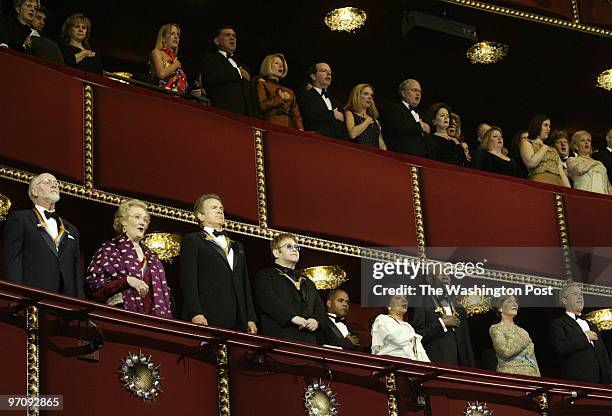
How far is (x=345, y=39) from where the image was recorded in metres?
13.0

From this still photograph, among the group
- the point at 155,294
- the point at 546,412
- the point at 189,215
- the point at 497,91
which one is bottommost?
the point at 546,412

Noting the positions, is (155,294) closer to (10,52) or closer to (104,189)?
(104,189)

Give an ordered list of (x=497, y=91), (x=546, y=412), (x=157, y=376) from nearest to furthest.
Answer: (x=157, y=376)
(x=546, y=412)
(x=497, y=91)

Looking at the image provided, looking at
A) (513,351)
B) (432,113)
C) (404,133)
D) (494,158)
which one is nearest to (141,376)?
(513,351)

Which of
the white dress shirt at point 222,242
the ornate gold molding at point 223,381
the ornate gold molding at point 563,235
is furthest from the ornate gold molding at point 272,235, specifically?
the ornate gold molding at point 223,381

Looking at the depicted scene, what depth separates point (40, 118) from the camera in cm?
954

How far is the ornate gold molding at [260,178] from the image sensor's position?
1041cm

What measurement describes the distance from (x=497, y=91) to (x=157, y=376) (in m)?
6.93

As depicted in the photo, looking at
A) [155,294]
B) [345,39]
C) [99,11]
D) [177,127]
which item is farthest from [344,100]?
[155,294]

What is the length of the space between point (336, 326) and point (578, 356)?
6.22 ft

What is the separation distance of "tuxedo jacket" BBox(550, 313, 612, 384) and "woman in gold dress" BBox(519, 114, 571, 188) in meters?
1.84

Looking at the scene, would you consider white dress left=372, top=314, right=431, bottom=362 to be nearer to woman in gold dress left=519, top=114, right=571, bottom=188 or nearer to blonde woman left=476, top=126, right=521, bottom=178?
blonde woman left=476, top=126, right=521, bottom=178

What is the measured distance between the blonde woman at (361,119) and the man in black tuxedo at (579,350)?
2.06m

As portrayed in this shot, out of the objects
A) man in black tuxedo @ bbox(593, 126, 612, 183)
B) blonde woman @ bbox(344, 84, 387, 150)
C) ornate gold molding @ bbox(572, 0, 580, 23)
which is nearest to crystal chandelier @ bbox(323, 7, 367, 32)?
blonde woman @ bbox(344, 84, 387, 150)
